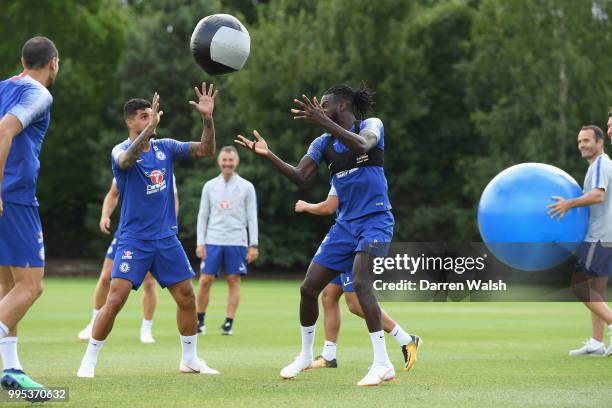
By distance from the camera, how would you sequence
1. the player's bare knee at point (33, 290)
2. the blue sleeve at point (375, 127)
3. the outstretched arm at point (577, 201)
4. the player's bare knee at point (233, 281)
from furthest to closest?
1. the player's bare knee at point (233, 281)
2. the outstretched arm at point (577, 201)
3. the blue sleeve at point (375, 127)
4. the player's bare knee at point (33, 290)

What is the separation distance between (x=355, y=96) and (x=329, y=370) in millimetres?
2824

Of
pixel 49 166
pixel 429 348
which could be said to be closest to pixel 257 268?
pixel 49 166

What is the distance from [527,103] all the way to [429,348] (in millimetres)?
30201

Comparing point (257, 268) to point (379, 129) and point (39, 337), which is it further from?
point (379, 129)

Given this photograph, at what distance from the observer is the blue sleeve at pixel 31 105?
767 centimetres

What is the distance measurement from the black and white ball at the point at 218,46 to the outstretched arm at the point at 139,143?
0.94 metres

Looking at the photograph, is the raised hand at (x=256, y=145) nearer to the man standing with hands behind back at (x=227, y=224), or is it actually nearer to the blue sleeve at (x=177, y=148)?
the blue sleeve at (x=177, y=148)

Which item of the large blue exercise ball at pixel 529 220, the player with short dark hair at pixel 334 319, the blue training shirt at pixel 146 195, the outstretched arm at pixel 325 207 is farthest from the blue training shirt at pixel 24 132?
the large blue exercise ball at pixel 529 220

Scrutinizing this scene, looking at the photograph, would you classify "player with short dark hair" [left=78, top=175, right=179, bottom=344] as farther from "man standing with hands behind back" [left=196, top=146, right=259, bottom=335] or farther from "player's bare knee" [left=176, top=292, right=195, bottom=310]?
"player's bare knee" [left=176, top=292, right=195, bottom=310]

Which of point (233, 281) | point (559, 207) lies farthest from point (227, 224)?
point (559, 207)

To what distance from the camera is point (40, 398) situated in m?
7.56

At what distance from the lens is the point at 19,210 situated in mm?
7852

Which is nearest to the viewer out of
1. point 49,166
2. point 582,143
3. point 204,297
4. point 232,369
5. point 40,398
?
point 40,398

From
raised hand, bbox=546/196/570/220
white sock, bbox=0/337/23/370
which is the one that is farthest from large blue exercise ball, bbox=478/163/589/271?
white sock, bbox=0/337/23/370
